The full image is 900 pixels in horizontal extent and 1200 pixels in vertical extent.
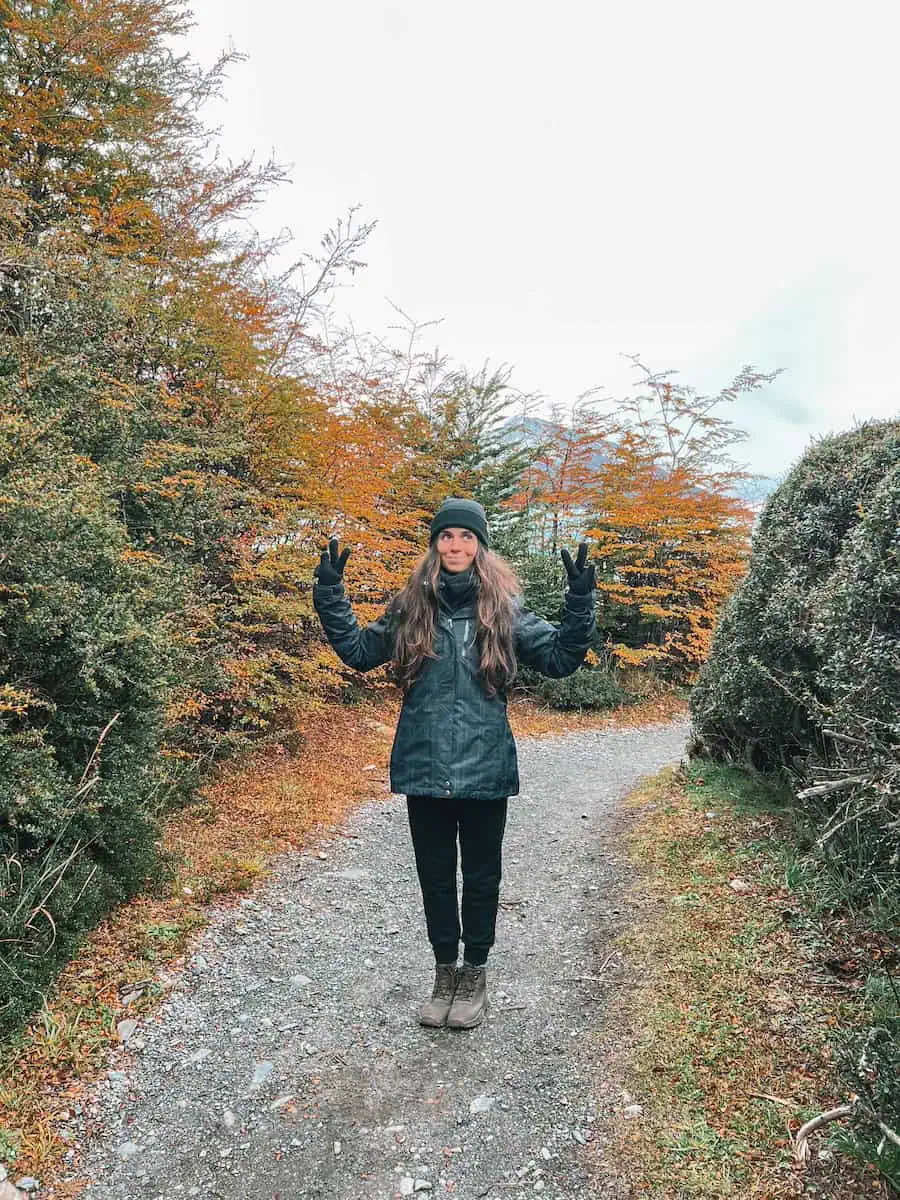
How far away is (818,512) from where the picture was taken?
4285mm

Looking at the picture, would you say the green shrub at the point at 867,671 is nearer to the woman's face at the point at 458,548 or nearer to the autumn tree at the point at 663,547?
the woman's face at the point at 458,548

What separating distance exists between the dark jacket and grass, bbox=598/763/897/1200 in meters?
1.17

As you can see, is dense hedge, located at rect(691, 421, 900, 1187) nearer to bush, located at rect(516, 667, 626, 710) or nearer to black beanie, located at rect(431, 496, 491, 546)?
black beanie, located at rect(431, 496, 491, 546)

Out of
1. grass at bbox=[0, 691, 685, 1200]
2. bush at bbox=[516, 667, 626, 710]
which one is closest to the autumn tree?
bush at bbox=[516, 667, 626, 710]

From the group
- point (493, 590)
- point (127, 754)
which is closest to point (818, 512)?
point (493, 590)

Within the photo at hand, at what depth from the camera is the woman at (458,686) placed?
2814mm

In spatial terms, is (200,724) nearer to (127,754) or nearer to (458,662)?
(127,754)

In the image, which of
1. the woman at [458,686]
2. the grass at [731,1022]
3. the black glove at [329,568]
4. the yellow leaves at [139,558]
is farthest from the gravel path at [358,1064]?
the yellow leaves at [139,558]

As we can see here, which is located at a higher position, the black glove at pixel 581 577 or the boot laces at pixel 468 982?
the black glove at pixel 581 577

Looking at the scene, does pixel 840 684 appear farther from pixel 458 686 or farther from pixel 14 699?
pixel 14 699

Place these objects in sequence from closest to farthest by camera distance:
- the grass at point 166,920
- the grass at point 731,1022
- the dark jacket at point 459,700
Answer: the grass at point 731,1022 → the grass at point 166,920 → the dark jacket at point 459,700

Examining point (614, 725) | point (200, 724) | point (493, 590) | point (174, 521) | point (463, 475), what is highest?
point (463, 475)

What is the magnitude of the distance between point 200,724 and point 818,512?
16.4ft

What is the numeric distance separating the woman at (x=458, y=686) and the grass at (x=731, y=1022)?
78 centimetres
